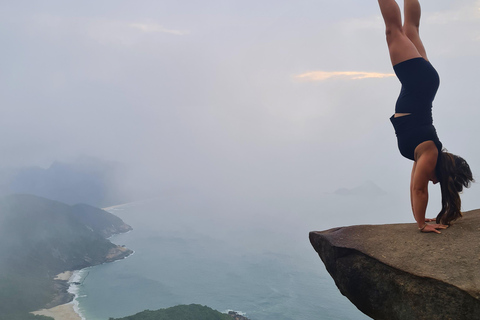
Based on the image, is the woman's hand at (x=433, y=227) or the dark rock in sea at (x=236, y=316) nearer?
the woman's hand at (x=433, y=227)

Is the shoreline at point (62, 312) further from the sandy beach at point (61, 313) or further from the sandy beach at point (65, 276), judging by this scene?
the sandy beach at point (65, 276)

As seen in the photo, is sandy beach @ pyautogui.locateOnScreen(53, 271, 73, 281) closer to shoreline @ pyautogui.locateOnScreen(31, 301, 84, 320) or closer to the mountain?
the mountain

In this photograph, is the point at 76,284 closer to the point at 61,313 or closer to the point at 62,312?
the point at 62,312

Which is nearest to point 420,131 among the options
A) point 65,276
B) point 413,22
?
point 413,22

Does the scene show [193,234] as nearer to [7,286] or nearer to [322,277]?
[322,277]

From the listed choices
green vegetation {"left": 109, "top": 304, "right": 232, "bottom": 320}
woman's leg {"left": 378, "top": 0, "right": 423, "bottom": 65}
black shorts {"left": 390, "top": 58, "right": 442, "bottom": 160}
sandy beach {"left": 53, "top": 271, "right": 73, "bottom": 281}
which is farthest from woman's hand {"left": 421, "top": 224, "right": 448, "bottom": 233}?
sandy beach {"left": 53, "top": 271, "right": 73, "bottom": 281}

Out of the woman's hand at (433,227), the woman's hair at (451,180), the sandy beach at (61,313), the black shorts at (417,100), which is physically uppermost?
the black shorts at (417,100)

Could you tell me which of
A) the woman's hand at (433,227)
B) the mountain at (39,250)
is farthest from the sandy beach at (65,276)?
the woman's hand at (433,227)

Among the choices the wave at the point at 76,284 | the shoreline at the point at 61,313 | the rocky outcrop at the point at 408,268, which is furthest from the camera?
the wave at the point at 76,284
